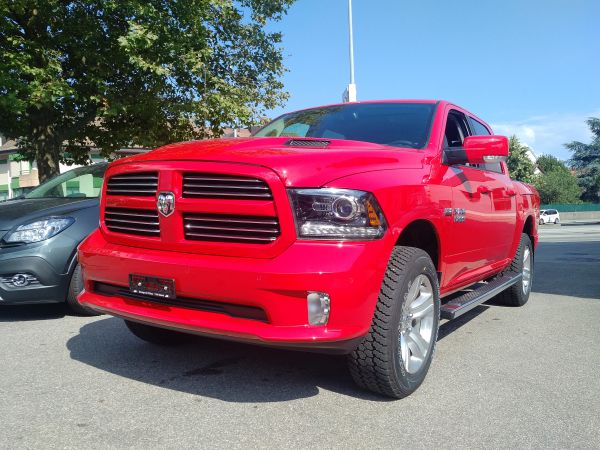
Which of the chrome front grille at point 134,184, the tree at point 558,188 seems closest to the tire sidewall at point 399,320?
the chrome front grille at point 134,184

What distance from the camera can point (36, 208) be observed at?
5090 mm

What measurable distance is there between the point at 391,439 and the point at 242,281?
3.30 ft

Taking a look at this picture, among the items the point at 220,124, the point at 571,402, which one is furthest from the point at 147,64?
the point at 571,402

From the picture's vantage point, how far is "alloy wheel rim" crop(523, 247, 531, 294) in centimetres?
602

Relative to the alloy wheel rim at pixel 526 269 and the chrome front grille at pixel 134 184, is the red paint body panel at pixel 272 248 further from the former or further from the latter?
the alloy wheel rim at pixel 526 269

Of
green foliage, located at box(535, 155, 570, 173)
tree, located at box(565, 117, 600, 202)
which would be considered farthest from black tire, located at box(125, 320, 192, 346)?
green foliage, located at box(535, 155, 570, 173)

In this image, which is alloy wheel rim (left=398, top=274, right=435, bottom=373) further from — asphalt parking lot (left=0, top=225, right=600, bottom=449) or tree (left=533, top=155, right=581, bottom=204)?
tree (left=533, top=155, right=581, bottom=204)

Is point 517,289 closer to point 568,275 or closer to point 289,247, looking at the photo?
point 568,275

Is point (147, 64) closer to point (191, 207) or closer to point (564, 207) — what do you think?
point (191, 207)

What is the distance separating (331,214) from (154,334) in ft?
6.24

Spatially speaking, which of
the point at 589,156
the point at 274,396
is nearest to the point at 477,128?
the point at 274,396

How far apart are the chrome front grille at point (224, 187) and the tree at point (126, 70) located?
31.2 feet

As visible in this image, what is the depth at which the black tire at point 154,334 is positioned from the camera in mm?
3869

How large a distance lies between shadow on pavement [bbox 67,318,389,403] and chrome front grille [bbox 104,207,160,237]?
90 cm
